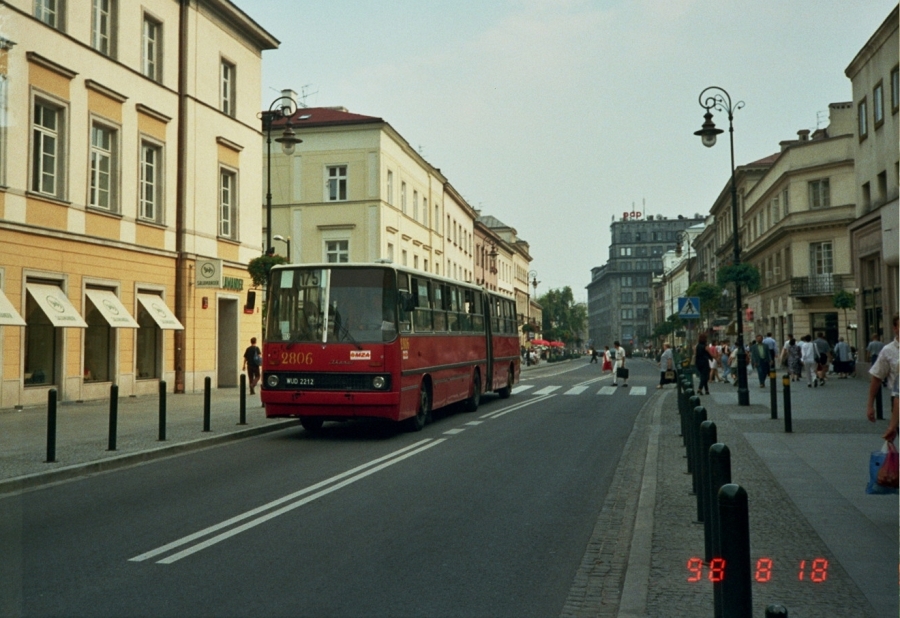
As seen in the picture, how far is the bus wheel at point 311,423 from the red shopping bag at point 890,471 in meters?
10.8

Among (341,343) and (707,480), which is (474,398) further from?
(707,480)

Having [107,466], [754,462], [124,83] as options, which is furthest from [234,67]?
[754,462]

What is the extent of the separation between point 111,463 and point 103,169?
1387 centimetres

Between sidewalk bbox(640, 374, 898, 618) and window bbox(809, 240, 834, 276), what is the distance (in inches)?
1605

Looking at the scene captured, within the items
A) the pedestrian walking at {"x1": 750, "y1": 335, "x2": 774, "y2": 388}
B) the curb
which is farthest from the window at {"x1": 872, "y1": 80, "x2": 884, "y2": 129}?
the curb

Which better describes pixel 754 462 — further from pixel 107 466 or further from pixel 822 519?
pixel 107 466

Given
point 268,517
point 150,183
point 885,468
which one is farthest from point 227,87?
point 885,468

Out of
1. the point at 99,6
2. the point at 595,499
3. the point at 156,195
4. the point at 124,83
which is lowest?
the point at 595,499

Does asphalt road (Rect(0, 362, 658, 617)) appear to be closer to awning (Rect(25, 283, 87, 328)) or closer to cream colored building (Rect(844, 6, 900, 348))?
awning (Rect(25, 283, 87, 328))

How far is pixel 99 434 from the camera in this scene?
557 inches

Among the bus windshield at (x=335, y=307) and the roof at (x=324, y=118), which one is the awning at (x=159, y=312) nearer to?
the bus windshield at (x=335, y=307)

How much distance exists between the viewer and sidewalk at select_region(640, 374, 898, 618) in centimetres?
498

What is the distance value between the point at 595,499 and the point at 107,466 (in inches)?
244

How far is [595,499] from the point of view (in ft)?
28.3
